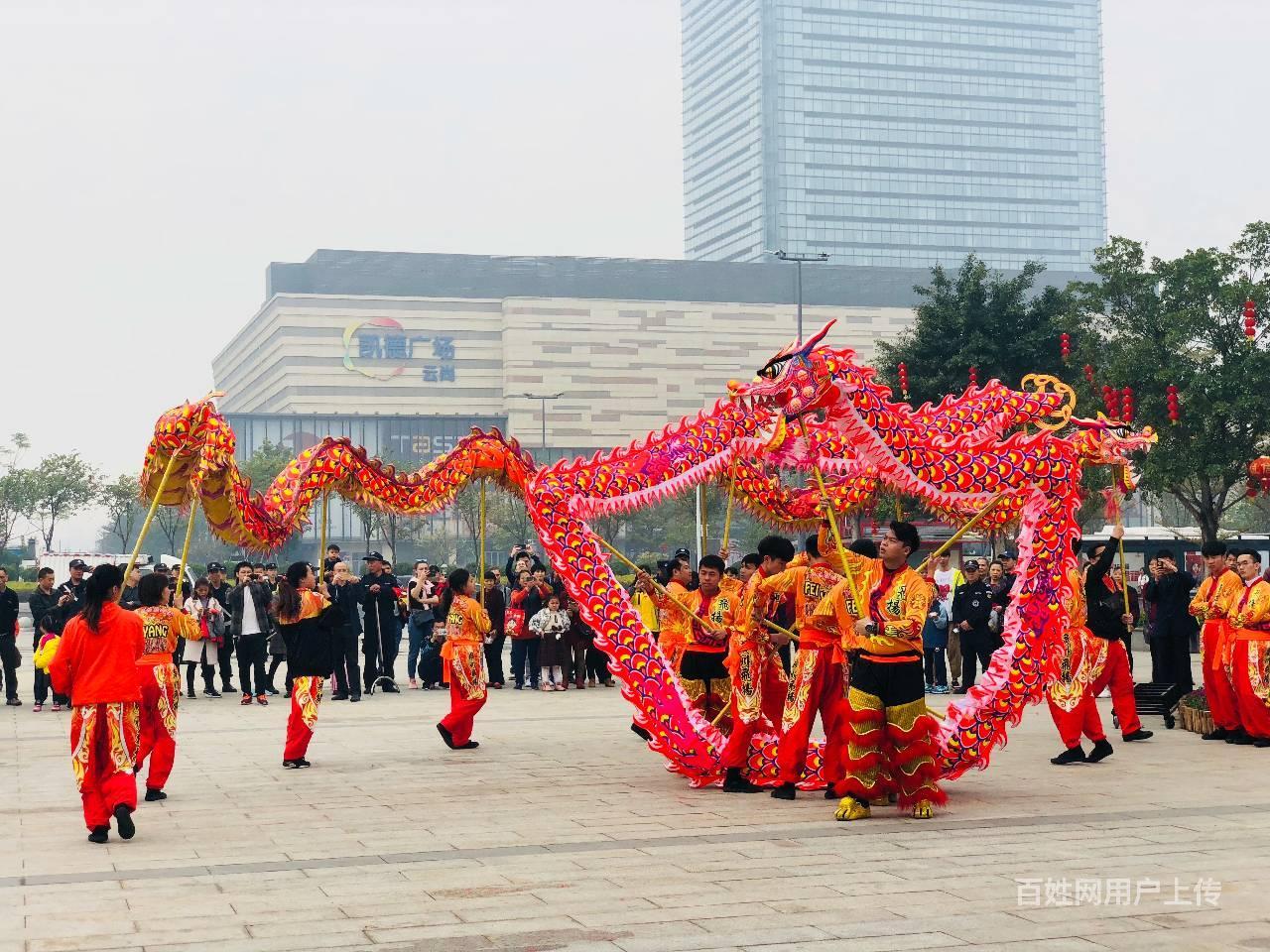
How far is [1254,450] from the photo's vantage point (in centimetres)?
2412

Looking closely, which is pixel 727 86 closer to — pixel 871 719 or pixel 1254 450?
pixel 1254 450

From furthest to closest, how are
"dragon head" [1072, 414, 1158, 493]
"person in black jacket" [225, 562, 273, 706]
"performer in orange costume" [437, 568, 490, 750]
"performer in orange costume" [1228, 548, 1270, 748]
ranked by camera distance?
"person in black jacket" [225, 562, 273, 706]
"performer in orange costume" [437, 568, 490, 750]
"performer in orange costume" [1228, 548, 1270, 748]
"dragon head" [1072, 414, 1158, 493]

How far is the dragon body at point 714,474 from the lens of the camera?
9578 millimetres

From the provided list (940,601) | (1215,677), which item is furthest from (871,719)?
(940,601)

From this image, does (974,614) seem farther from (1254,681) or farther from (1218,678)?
(1254,681)

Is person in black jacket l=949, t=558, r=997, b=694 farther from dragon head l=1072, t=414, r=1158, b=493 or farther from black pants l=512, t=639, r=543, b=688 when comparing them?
black pants l=512, t=639, r=543, b=688

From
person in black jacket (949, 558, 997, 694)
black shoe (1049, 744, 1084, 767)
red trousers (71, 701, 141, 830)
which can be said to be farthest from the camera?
person in black jacket (949, 558, 997, 694)

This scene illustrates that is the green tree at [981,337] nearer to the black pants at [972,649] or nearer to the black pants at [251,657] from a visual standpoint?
the black pants at [972,649]

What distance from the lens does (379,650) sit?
1862 cm

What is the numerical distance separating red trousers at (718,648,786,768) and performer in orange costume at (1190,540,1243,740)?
160 inches

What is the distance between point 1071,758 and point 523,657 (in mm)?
9034

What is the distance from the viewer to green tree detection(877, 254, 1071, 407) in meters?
30.9

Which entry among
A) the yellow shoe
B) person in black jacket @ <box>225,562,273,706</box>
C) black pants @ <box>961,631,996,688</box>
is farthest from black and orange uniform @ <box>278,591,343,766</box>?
black pants @ <box>961,631,996,688</box>

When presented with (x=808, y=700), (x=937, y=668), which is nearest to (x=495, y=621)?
(x=937, y=668)
